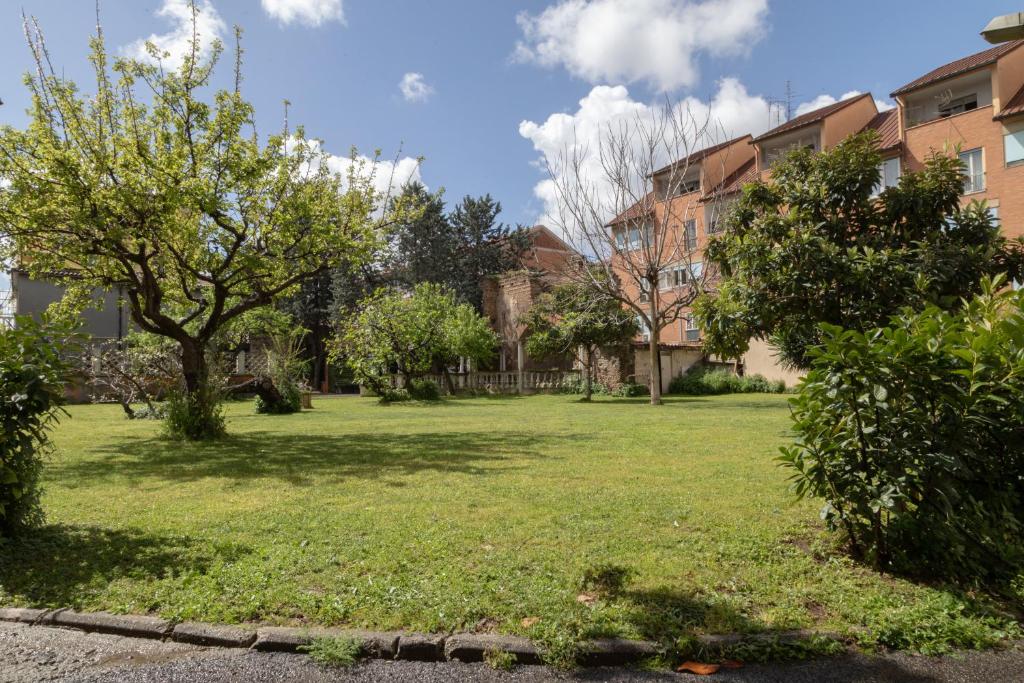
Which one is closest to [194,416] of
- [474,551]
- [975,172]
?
[474,551]

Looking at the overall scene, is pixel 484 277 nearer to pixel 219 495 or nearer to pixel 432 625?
pixel 219 495

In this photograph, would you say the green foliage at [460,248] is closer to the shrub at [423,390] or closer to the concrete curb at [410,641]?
the shrub at [423,390]

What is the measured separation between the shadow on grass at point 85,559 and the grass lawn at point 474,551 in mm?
20

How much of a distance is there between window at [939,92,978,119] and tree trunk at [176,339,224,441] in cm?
2995

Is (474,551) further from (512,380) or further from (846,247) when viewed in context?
(512,380)

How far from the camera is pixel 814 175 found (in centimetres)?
1104

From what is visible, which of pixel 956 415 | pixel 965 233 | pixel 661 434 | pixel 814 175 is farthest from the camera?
pixel 661 434

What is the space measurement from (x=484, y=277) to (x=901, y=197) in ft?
108

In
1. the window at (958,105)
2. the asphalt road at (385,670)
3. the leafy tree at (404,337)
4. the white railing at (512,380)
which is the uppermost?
the window at (958,105)

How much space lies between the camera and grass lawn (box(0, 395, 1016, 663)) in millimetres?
3383

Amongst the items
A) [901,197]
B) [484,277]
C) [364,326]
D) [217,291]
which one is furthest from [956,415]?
[484,277]

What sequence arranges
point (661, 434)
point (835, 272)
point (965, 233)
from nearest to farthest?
point (835, 272), point (965, 233), point (661, 434)

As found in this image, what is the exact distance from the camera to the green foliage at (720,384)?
28109 mm

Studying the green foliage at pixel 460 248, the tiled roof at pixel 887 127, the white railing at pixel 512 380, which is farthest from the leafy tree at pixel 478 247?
the tiled roof at pixel 887 127
